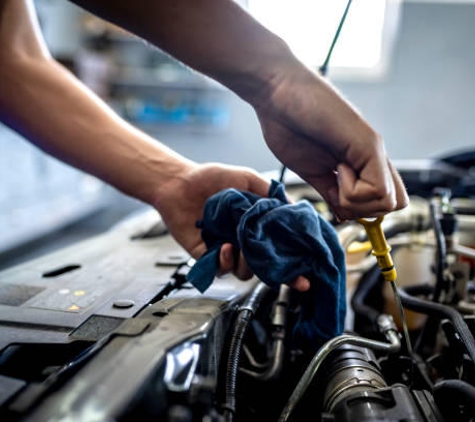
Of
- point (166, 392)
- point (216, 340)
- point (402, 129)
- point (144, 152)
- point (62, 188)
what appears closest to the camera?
point (166, 392)

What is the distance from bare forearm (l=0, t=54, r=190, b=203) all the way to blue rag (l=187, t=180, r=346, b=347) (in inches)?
9.0

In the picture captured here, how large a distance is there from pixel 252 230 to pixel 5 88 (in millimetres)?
516

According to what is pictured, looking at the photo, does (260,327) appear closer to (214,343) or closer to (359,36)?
(214,343)

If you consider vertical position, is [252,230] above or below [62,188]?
above

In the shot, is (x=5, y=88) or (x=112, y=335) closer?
(x=112, y=335)

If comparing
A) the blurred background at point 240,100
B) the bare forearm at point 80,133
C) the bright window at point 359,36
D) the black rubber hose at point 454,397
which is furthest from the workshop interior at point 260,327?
the blurred background at point 240,100

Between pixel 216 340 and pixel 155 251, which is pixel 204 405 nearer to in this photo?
pixel 216 340

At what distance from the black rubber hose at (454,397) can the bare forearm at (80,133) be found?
47 cm

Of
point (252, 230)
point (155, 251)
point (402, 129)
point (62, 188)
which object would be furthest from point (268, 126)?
point (402, 129)

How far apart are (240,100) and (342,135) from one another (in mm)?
2913

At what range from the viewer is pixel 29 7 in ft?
2.72

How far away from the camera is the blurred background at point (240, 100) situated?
338 centimetres

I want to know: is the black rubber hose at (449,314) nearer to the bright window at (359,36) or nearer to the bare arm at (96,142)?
the bare arm at (96,142)

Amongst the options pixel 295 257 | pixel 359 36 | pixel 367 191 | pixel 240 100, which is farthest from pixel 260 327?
pixel 359 36
